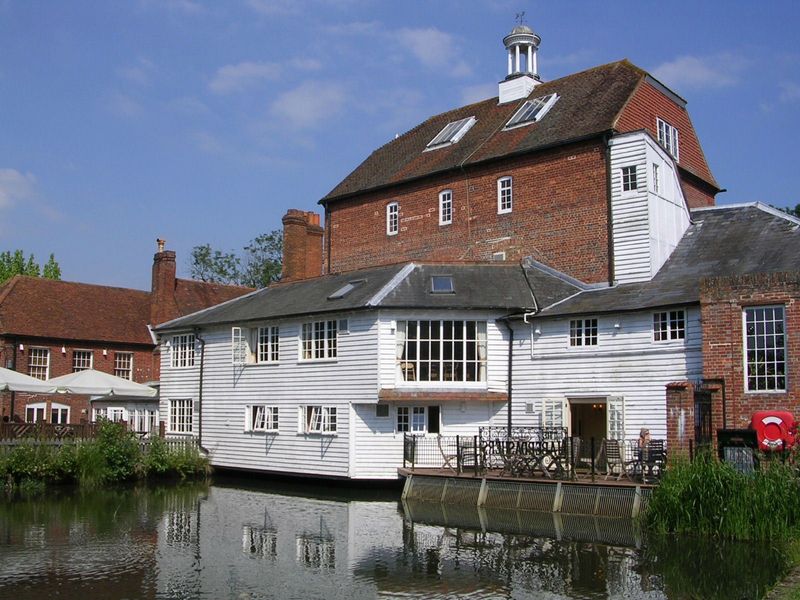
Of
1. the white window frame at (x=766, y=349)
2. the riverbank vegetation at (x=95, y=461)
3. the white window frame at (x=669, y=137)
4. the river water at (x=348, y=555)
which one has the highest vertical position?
the white window frame at (x=669, y=137)

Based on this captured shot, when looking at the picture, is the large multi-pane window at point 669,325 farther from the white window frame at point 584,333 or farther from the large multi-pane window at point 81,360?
the large multi-pane window at point 81,360

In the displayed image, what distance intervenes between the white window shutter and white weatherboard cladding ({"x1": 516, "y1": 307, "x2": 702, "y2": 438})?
0.11 metres

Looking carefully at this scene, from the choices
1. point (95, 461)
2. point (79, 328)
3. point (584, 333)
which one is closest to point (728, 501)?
point (584, 333)

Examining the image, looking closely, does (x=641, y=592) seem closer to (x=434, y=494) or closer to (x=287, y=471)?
(x=434, y=494)

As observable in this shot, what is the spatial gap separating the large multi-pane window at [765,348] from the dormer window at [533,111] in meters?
14.5

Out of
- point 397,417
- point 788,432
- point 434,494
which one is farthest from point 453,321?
point 788,432

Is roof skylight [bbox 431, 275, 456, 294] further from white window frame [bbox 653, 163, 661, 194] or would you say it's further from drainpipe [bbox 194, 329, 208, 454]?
drainpipe [bbox 194, 329, 208, 454]

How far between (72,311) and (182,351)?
1171 cm

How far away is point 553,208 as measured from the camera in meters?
31.2

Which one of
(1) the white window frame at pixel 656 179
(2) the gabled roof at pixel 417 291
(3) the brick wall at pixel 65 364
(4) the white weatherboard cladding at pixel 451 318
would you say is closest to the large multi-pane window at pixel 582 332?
(2) the gabled roof at pixel 417 291

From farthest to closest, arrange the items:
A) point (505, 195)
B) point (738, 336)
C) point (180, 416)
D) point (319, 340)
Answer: point (180, 416)
point (505, 195)
point (319, 340)
point (738, 336)

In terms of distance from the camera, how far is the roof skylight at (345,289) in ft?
95.2

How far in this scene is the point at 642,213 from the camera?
2817 centimetres

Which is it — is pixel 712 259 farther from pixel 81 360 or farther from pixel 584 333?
pixel 81 360
